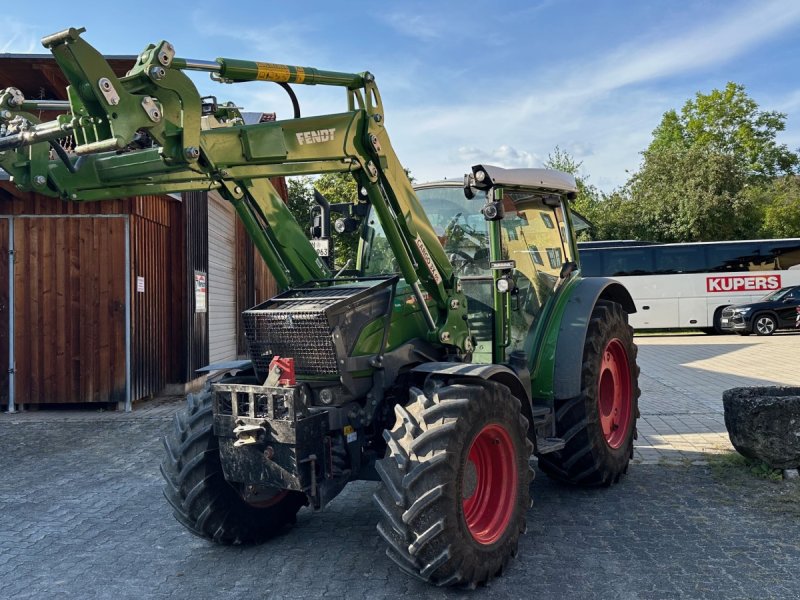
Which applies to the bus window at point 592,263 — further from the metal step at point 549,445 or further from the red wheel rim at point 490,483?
the red wheel rim at point 490,483

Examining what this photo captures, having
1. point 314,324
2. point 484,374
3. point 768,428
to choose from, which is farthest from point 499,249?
point 768,428

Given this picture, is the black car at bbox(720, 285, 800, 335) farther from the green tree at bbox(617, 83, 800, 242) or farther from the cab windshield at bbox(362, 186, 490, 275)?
the cab windshield at bbox(362, 186, 490, 275)

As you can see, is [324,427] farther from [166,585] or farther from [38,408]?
[38,408]

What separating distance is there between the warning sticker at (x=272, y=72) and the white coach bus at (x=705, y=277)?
757 inches

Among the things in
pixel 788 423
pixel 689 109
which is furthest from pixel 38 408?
pixel 689 109

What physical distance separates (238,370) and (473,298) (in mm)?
1836

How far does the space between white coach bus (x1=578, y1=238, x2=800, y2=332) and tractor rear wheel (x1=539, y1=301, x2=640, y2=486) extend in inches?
647

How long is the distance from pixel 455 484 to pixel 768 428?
3.40 meters

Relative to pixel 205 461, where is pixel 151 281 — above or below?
above

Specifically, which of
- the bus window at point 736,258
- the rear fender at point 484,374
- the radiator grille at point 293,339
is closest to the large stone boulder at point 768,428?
the rear fender at point 484,374

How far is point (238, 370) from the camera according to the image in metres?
4.59

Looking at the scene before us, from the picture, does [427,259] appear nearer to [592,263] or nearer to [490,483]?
[490,483]

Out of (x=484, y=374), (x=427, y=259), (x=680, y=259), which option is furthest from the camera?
(x=680, y=259)

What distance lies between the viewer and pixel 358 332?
4.13 m
